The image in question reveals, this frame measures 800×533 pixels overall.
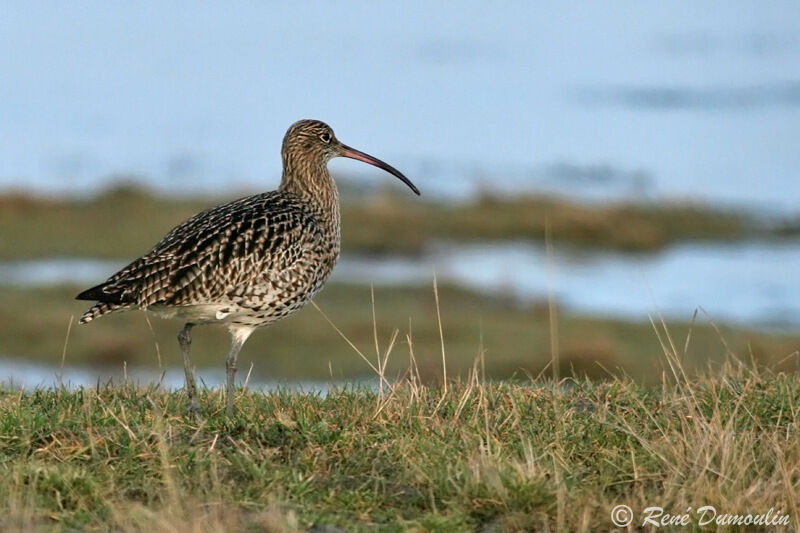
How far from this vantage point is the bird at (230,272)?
8.22 metres

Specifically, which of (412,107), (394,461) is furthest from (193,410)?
(412,107)

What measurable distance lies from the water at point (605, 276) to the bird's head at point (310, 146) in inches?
447

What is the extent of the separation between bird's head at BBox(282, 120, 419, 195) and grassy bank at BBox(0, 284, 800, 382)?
7.52m

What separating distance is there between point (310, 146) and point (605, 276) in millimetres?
15827

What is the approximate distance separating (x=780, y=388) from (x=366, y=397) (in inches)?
83.6

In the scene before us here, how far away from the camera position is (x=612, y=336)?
20109mm

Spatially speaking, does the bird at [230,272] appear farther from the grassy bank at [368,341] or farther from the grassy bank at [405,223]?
the grassy bank at [405,223]

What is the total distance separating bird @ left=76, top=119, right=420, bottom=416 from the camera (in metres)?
8.22

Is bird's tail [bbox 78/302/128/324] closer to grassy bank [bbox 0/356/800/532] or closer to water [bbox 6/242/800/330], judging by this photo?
grassy bank [bbox 0/356/800/532]

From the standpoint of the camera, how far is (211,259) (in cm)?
830

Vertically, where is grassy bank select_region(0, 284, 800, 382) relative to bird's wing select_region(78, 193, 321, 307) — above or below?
below

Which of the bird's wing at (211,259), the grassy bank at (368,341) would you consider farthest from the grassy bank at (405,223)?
the bird's wing at (211,259)

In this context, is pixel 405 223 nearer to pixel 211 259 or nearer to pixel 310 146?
pixel 310 146

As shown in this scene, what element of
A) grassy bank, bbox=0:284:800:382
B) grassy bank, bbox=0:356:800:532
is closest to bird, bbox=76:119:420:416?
grassy bank, bbox=0:356:800:532
